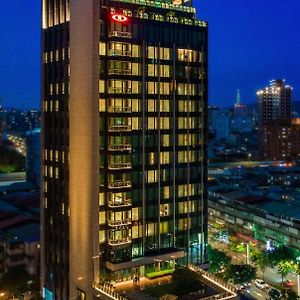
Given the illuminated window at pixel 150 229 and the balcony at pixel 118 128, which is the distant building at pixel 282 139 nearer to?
the illuminated window at pixel 150 229

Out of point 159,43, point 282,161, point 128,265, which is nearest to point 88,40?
point 159,43

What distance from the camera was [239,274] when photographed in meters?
51.1

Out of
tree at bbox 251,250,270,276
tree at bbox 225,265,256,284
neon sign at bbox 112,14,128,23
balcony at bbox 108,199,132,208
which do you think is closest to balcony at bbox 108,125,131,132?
balcony at bbox 108,199,132,208

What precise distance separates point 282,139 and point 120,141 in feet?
420

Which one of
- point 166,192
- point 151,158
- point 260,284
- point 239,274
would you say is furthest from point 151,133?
point 260,284

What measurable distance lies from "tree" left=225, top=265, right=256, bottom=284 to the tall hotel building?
4576mm

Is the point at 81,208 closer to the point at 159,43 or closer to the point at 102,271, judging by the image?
the point at 102,271

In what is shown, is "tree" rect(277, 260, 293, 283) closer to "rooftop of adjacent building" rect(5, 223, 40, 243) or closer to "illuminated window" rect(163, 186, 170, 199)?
"illuminated window" rect(163, 186, 170, 199)

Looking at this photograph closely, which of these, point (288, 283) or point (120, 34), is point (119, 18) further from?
point (288, 283)

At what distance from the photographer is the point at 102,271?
42906mm

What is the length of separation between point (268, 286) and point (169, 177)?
18.8 meters

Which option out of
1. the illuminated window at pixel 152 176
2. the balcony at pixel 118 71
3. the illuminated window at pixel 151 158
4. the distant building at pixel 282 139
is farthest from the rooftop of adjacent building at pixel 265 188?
the balcony at pixel 118 71

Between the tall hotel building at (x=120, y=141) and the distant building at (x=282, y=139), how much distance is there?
4686 inches

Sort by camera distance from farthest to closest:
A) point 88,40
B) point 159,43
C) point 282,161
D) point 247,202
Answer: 1. point 282,161
2. point 247,202
3. point 159,43
4. point 88,40
